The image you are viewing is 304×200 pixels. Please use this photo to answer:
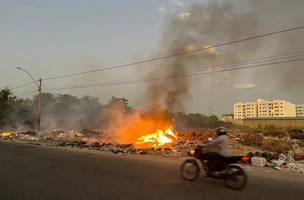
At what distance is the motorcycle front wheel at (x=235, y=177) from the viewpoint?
10.0 metres

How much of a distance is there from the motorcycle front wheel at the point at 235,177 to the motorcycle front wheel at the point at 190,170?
1168 mm

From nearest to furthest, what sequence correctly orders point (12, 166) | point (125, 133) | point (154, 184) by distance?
point (154, 184) → point (12, 166) → point (125, 133)

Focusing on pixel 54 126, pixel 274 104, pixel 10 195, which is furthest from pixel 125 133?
pixel 274 104

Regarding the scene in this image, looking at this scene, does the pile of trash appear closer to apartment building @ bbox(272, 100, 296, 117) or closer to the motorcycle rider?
the motorcycle rider

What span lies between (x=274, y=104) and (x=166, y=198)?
105 metres

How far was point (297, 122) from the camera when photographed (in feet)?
227

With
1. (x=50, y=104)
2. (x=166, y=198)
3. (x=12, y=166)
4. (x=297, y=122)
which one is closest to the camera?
(x=166, y=198)

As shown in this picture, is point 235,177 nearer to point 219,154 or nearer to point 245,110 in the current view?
point 219,154

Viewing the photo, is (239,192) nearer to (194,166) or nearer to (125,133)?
(194,166)

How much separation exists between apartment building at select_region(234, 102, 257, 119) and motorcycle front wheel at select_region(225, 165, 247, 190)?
4148 inches

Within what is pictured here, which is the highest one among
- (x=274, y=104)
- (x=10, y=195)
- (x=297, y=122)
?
(x=274, y=104)

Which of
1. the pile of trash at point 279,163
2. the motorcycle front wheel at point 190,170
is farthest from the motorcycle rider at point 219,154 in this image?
the pile of trash at point 279,163

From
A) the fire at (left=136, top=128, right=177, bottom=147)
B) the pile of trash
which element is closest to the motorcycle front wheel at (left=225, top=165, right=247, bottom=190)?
the pile of trash

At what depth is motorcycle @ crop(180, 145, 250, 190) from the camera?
10.2m
